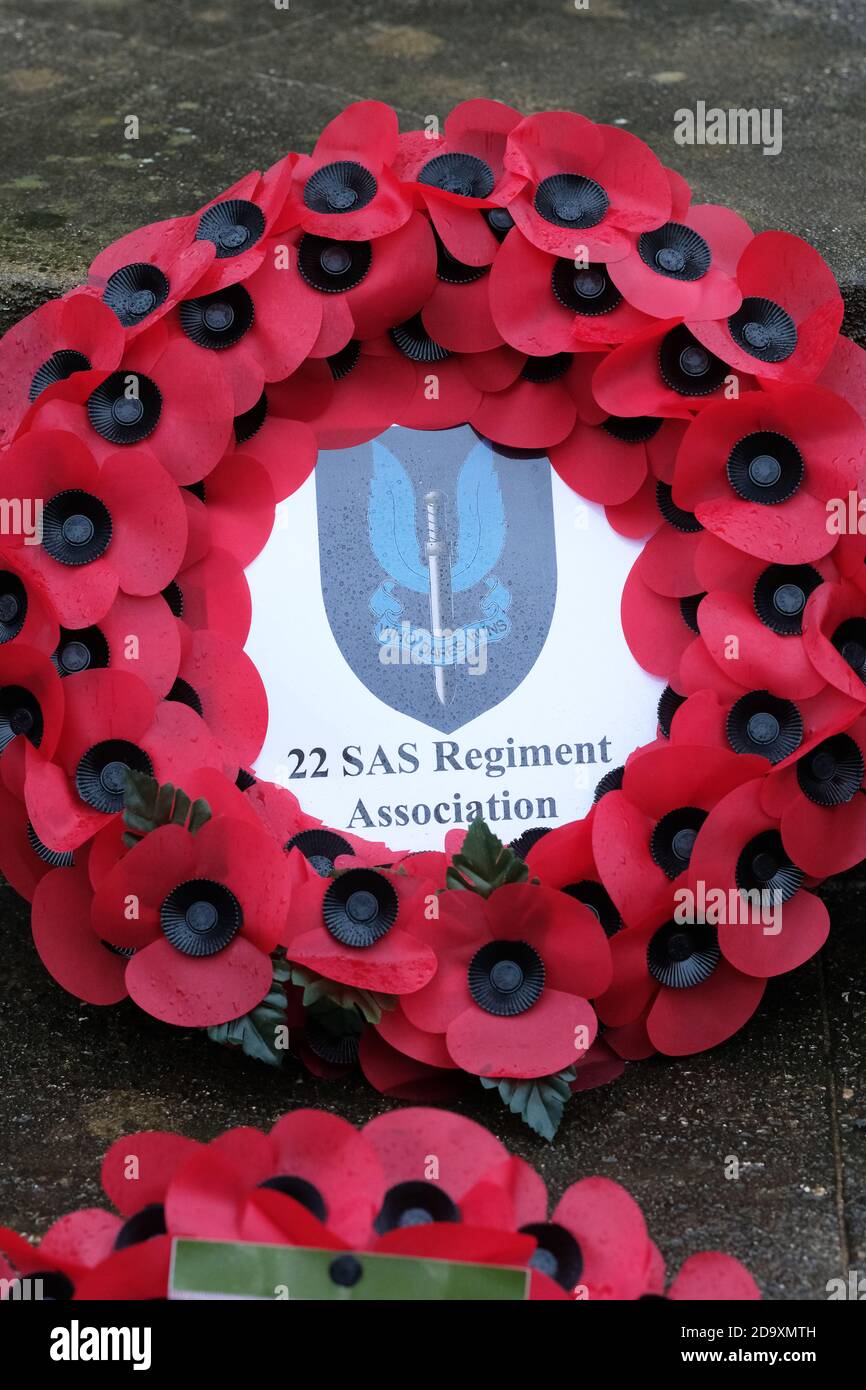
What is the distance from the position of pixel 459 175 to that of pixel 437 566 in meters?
0.48

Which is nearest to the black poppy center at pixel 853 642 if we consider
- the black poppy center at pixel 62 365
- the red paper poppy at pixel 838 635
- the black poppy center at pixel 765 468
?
the red paper poppy at pixel 838 635

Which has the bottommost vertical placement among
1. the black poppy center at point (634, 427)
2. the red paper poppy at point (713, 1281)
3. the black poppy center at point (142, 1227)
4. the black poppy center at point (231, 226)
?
the red paper poppy at point (713, 1281)

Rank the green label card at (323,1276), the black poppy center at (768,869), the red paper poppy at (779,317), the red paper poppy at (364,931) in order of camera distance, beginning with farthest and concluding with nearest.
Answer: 1. the red paper poppy at (779,317)
2. the black poppy center at (768,869)
3. the red paper poppy at (364,931)
4. the green label card at (323,1276)

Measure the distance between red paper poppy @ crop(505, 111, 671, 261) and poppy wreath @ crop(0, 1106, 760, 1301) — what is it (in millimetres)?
1090

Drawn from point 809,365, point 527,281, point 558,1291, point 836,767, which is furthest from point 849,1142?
point 527,281

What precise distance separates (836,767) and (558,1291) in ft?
2.46

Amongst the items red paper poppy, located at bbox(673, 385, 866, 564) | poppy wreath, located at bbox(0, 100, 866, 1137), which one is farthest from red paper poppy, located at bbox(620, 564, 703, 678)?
red paper poppy, located at bbox(673, 385, 866, 564)

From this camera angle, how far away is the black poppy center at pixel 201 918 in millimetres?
1867

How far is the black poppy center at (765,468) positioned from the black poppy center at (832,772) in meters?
0.29

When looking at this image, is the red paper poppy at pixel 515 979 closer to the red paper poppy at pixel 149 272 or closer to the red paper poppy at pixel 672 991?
the red paper poppy at pixel 672 991

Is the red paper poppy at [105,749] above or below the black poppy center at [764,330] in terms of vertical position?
below

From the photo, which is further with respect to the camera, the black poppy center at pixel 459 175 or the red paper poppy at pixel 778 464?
the black poppy center at pixel 459 175

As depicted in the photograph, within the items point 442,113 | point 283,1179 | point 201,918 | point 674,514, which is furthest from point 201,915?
point 442,113

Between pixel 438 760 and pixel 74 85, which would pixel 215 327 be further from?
pixel 74 85
